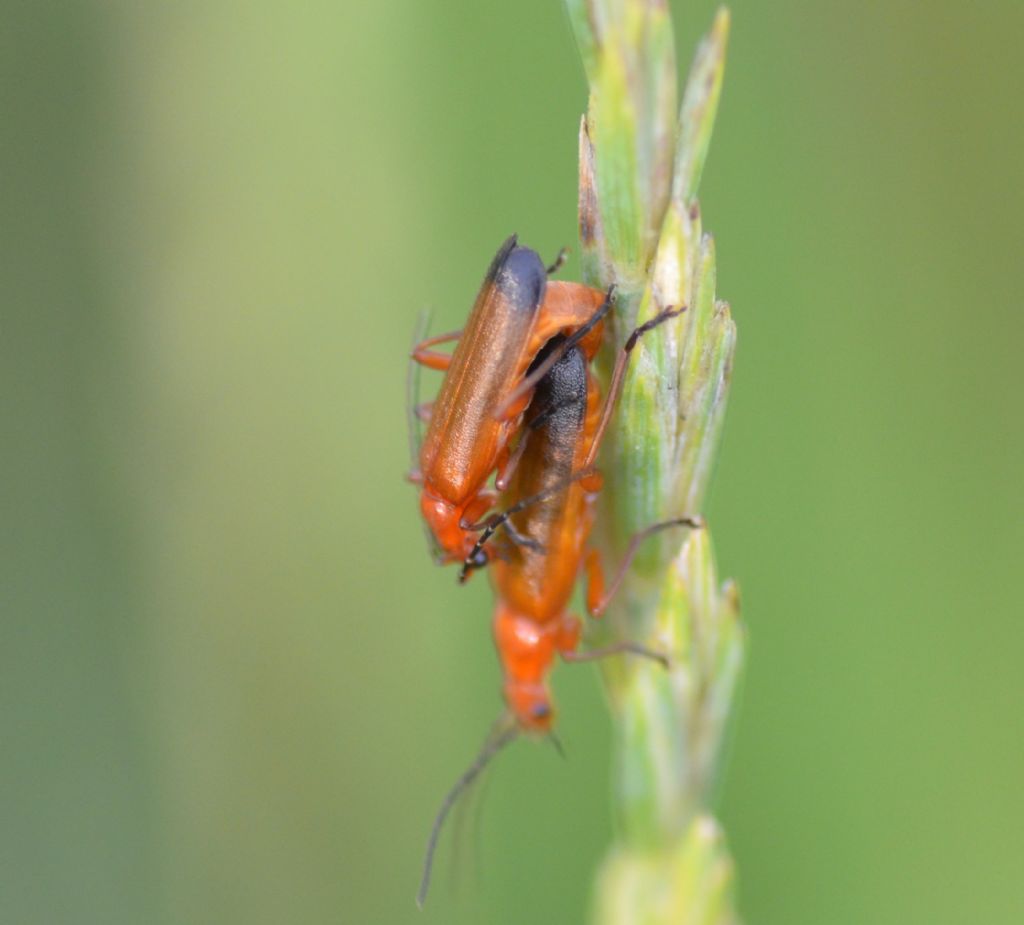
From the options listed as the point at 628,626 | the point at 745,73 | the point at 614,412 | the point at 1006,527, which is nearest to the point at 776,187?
the point at 745,73

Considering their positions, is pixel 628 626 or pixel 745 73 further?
pixel 745 73

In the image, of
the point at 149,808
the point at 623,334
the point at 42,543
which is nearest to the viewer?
the point at 623,334

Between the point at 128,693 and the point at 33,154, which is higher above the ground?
the point at 33,154

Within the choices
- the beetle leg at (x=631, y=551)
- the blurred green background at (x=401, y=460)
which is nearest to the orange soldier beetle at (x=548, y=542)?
the beetle leg at (x=631, y=551)

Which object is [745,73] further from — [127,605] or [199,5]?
[127,605]

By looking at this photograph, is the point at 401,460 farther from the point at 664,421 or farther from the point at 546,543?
the point at 664,421

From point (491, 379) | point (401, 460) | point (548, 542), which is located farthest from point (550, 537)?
point (401, 460)
